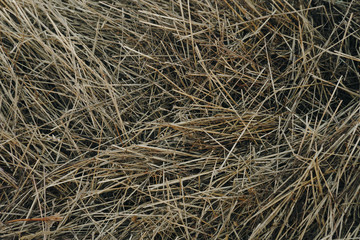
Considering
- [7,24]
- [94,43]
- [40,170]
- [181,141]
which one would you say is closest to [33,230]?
[40,170]

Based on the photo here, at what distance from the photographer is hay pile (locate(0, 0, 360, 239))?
3.78 feet

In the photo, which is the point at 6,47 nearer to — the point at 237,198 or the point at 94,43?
the point at 94,43

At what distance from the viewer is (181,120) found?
4.15 ft

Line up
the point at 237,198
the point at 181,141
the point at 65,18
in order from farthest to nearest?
the point at 65,18
the point at 181,141
the point at 237,198

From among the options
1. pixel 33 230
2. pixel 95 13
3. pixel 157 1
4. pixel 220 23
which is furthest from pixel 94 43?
pixel 33 230

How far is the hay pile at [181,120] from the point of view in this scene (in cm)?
115

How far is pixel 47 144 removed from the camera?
4.31 ft

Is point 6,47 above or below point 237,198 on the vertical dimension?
above

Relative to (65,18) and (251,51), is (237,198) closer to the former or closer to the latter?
(251,51)

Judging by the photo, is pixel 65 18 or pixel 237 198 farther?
pixel 65 18

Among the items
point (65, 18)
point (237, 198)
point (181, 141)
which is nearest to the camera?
point (237, 198)

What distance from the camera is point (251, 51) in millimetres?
1331

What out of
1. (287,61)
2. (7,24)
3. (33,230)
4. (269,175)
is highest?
(7,24)

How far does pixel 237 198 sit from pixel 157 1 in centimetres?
70
